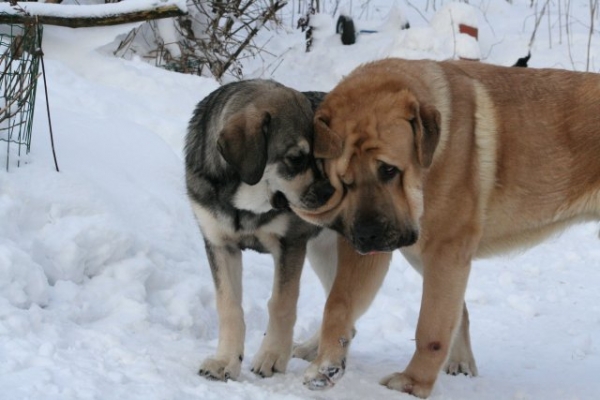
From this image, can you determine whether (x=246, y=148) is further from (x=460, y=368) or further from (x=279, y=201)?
Result: (x=460, y=368)

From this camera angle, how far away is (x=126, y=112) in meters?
8.16

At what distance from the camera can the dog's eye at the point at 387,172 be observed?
438 centimetres

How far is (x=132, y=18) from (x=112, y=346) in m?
4.00

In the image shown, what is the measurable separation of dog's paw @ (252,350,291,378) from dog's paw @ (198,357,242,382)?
13 cm

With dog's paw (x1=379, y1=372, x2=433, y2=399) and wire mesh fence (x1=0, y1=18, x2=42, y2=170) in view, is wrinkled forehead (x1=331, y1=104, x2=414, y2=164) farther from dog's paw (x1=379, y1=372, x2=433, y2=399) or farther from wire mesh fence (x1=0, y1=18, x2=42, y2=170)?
wire mesh fence (x1=0, y1=18, x2=42, y2=170)

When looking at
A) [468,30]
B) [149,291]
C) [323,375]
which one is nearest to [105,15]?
[149,291]

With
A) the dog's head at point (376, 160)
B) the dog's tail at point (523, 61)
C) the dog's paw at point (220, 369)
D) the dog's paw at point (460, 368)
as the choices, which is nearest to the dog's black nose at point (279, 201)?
the dog's head at point (376, 160)

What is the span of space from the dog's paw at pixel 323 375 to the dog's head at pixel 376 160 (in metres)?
0.59

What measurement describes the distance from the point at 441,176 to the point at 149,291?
204 cm

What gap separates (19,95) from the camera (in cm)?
610

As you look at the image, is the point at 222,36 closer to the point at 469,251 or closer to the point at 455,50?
the point at 455,50

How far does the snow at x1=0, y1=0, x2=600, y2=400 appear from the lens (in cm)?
429

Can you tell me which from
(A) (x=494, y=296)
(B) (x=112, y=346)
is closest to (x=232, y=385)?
(B) (x=112, y=346)

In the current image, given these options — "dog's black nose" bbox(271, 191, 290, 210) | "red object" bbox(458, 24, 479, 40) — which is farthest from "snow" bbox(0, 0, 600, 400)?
"red object" bbox(458, 24, 479, 40)
